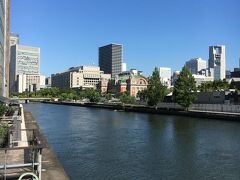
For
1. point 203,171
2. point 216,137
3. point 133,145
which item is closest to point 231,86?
point 216,137

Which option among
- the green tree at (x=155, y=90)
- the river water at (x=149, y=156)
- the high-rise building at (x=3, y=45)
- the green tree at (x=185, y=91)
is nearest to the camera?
the river water at (x=149, y=156)

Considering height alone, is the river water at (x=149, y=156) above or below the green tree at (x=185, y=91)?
below

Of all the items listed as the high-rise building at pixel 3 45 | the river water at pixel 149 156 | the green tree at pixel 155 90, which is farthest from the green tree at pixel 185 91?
the river water at pixel 149 156

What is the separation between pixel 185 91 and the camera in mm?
77812

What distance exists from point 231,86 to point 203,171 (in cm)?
11457

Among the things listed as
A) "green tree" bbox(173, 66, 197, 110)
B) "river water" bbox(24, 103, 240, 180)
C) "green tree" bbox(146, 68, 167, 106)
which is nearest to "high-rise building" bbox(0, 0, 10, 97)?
"river water" bbox(24, 103, 240, 180)

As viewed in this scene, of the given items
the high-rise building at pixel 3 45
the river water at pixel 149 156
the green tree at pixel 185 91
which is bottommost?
the river water at pixel 149 156

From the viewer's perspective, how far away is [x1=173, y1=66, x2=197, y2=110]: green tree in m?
77.7

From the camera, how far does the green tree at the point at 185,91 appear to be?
3059 inches

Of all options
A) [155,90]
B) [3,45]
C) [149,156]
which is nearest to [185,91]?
[155,90]

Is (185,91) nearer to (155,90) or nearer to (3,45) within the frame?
(155,90)

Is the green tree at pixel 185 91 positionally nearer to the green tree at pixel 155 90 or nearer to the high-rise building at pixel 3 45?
the green tree at pixel 155 90

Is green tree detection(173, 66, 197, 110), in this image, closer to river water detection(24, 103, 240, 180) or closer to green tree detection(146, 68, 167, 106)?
green tree detection(146, 68, 167, 106)

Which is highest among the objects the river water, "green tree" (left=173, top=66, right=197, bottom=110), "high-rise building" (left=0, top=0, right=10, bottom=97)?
"high-rise building" (left=0, top=0, right=10, bottom=97)
